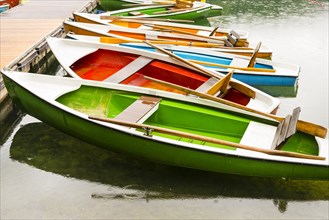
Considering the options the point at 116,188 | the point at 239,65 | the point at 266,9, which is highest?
the point at 239,65

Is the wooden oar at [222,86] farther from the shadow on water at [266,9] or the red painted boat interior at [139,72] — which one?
the shadow on water at [266,9]

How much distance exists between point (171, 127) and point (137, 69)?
1.76 meters

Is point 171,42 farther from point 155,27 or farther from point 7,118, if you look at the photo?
point 7,118

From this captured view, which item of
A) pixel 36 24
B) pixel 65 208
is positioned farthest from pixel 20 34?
pixel 65 208

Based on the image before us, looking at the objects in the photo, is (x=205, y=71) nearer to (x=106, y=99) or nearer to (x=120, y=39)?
(x=106, y=99)

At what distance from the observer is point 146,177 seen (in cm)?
557

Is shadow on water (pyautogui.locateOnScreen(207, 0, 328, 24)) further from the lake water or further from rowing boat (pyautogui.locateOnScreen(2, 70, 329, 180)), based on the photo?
the lake water

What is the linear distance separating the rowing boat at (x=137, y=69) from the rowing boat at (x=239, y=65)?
1029 millimetres

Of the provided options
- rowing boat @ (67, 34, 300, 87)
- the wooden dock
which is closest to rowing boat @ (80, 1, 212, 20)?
the wooden dock

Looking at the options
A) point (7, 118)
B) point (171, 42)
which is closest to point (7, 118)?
point (7, 118)

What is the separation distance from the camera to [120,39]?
29.8 ft

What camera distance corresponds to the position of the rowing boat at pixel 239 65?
8.38 meters

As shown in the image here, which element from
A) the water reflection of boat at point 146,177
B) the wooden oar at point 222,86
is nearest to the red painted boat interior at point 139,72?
the wooden oar at point 222,86

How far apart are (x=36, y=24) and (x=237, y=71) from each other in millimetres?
6007
